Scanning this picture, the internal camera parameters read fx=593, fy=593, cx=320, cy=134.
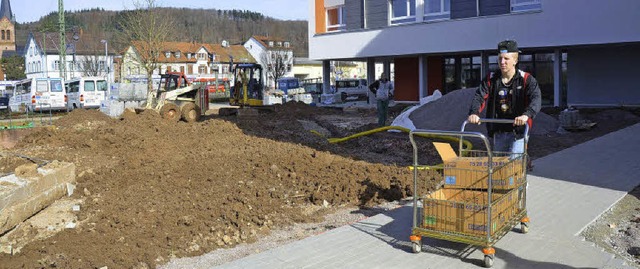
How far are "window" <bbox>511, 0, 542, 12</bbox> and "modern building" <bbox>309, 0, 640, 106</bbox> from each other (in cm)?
4

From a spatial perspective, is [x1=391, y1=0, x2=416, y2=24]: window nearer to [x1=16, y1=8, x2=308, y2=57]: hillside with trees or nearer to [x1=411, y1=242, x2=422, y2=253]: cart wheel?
[x1=411, y1=242, x2=422, y2=253]: cart wheel

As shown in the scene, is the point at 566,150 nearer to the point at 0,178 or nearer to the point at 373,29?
the point at 0,178

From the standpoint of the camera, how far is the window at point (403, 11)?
30.2 m

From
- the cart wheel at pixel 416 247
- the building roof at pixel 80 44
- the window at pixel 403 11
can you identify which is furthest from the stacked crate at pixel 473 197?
the building roof at pixel 80 44

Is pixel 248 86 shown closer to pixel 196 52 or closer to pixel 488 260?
pixel 488 260

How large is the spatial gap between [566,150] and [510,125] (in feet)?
21.9

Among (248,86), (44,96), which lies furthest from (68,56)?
(248,86)

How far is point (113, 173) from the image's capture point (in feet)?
34.2

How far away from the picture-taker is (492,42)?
26406 mm

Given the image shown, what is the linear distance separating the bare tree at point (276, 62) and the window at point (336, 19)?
112ft

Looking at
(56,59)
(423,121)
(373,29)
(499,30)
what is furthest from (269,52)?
(423,121)

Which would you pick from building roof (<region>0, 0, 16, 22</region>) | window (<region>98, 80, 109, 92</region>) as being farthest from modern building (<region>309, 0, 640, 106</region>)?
building roof (<region>0, 0, 16, 22</region>)

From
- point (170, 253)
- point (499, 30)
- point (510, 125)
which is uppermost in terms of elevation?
point (499, 30)

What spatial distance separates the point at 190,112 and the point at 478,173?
1920 cm
